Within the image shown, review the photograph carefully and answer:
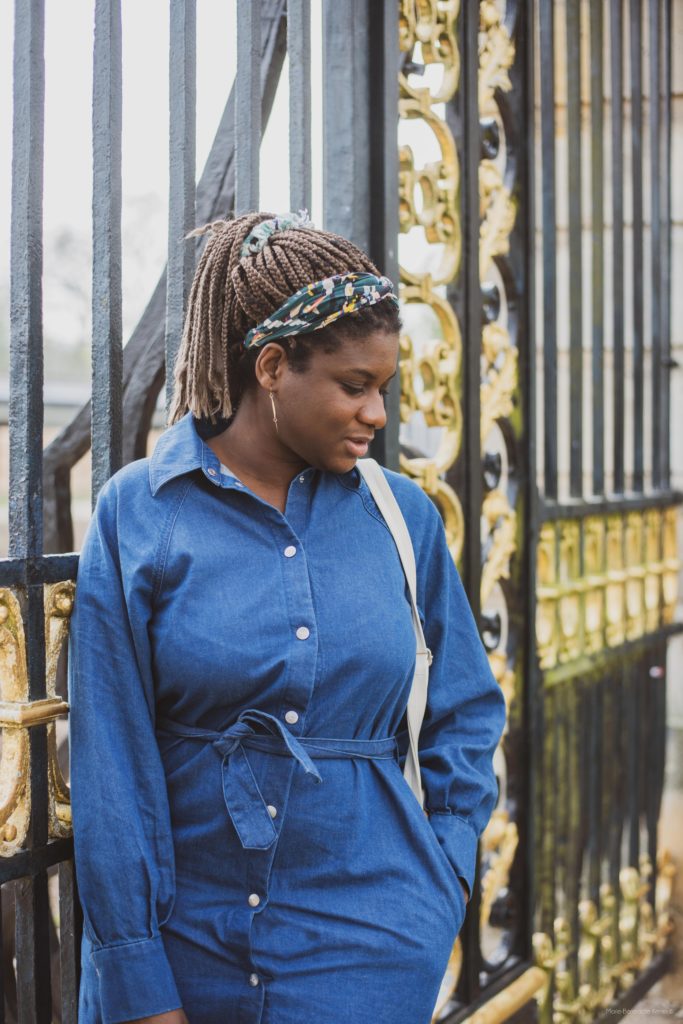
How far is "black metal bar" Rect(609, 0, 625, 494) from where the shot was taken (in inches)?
147

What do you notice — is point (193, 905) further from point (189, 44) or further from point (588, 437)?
point (588, 437)

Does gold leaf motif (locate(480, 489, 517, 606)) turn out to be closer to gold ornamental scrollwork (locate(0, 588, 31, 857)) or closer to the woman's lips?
the woman's lips

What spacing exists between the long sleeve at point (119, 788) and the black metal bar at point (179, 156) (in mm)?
565

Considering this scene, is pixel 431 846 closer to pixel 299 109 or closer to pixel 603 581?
pixel 299 109

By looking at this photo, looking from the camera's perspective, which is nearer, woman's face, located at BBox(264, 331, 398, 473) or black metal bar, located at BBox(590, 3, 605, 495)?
woman's face, located at BBox(264, 331, 398, 473)

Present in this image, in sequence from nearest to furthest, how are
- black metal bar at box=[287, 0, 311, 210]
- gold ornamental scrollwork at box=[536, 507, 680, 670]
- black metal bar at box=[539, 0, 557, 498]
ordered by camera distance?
black metal bar at box=[287, 0, 311, 210] → black metal bar at box=[539, 0, 557, 498] → gold ornamental scrollwork at box=[536, 507, 680, 670]

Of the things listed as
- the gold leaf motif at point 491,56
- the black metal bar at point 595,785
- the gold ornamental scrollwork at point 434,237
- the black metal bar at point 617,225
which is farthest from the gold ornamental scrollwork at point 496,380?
the black metal bar at point 617,225

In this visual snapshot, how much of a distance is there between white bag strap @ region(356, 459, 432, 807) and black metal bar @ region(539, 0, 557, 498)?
162 centimetres

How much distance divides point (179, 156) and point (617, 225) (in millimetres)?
2158

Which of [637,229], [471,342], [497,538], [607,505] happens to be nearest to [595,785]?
[607,505]

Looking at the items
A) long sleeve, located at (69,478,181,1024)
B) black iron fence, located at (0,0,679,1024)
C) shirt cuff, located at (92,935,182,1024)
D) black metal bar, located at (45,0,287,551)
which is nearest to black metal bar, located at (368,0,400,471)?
black iron fence, located at (0,0,679,1024)

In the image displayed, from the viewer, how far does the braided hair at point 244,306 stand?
1.64m

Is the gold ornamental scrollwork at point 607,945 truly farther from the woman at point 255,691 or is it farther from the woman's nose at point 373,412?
the woman's nose at point 373,412

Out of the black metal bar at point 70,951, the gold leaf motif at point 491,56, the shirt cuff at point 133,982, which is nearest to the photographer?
the shirt cuff at point 133,982
